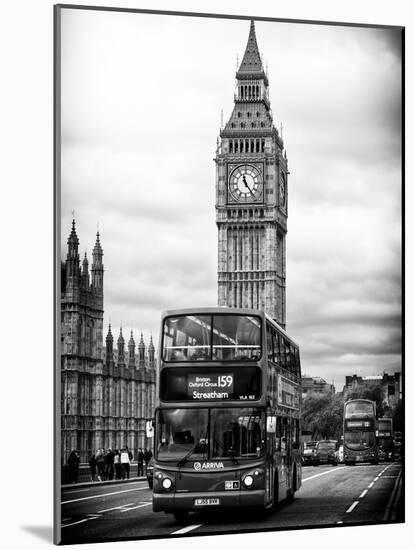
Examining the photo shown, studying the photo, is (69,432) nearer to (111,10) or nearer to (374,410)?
(111,10)

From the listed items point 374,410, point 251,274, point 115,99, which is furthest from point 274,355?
point 251,274

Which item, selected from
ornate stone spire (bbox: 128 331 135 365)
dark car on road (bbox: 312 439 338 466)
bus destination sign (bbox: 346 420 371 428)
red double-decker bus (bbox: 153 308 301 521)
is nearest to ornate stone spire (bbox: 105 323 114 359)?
ornate stone spire (bbox: 128 331 135 365)

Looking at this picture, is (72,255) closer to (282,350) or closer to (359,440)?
(282,350)

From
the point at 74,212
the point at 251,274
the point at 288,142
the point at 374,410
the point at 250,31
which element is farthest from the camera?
the point at 251,274

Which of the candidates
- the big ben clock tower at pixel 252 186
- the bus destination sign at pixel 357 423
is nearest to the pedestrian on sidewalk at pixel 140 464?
the big ben clock tower at pixel 252 186

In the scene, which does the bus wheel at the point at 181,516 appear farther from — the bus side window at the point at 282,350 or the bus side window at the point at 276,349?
the bus side window at the point at 282,350

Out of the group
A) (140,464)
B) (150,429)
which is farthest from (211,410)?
(140,464)
